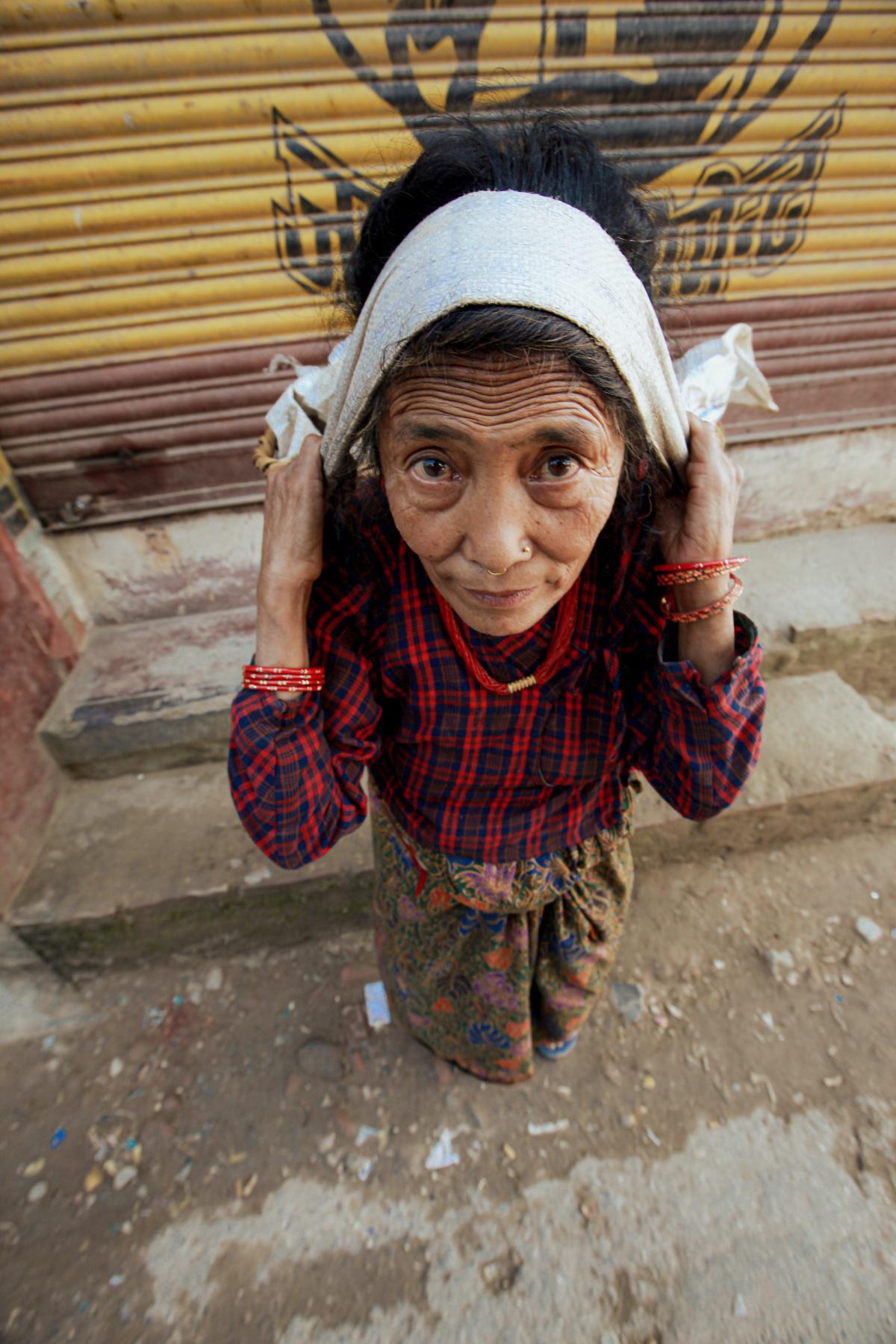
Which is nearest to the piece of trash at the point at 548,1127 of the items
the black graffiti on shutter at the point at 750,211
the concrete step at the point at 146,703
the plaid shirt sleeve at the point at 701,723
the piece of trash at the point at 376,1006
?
the piece of trash at the point at 376,1006

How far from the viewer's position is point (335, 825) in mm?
1206

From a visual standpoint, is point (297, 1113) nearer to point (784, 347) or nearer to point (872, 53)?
point (784, 347)

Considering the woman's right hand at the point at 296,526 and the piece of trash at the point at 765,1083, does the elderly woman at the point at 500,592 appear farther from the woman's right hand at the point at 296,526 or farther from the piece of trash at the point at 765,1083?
the piece of trash at the point at 765,1083

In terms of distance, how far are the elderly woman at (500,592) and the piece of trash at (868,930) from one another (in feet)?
4.05

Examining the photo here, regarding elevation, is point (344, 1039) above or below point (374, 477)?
below

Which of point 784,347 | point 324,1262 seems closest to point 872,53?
point 784,347

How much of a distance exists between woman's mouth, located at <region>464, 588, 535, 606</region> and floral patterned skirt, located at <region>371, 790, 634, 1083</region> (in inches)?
26.3

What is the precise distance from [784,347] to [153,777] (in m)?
3.40

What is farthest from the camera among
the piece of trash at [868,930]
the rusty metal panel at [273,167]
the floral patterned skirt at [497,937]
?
the piece of trash at [868,930]

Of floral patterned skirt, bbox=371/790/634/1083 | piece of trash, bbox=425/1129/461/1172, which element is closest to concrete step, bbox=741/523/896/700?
floral patterned skirt, bbox=371/790/634/1083

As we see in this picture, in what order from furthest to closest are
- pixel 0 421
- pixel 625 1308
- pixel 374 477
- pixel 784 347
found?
pixel 784 347 → pixel 0 421 → pixel 625 1308 → pixel 374 477

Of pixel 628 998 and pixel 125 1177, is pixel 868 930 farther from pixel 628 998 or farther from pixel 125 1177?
pixel 125 1177

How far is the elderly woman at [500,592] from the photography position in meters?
0.79

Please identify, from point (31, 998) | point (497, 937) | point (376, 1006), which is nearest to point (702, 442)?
point (497, 937)
